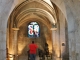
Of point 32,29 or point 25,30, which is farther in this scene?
point 32,29

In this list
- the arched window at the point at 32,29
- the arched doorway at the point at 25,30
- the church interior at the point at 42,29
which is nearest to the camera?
the church interior at the point at 42,29

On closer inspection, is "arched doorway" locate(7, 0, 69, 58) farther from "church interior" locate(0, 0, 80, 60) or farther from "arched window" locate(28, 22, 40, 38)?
"arched window" locate(28, 22, 40, 38)

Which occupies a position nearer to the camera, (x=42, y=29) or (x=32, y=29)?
(x=42, y=29)

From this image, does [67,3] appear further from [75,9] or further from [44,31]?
[44,31]

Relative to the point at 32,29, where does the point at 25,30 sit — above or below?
below

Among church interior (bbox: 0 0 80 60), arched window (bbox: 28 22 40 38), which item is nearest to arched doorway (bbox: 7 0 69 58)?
church interior (bbox: 0 0 80 60)

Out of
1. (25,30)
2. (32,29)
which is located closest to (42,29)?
(32,29)

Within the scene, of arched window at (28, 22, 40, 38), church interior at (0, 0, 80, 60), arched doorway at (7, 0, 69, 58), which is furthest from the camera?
arched window at (28, 22, 40, 38)

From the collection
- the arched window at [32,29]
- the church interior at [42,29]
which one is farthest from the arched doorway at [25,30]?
the arched window at [32,29]

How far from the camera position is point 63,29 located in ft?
39.4

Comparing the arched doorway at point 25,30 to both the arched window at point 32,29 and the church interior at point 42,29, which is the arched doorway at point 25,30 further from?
the arched window at point 32,29

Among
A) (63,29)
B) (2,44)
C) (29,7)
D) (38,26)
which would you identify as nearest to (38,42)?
(38,26)

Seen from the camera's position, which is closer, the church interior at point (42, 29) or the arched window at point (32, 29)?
the church interior at point (42, 29)

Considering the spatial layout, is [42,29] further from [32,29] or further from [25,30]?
[25,30]
